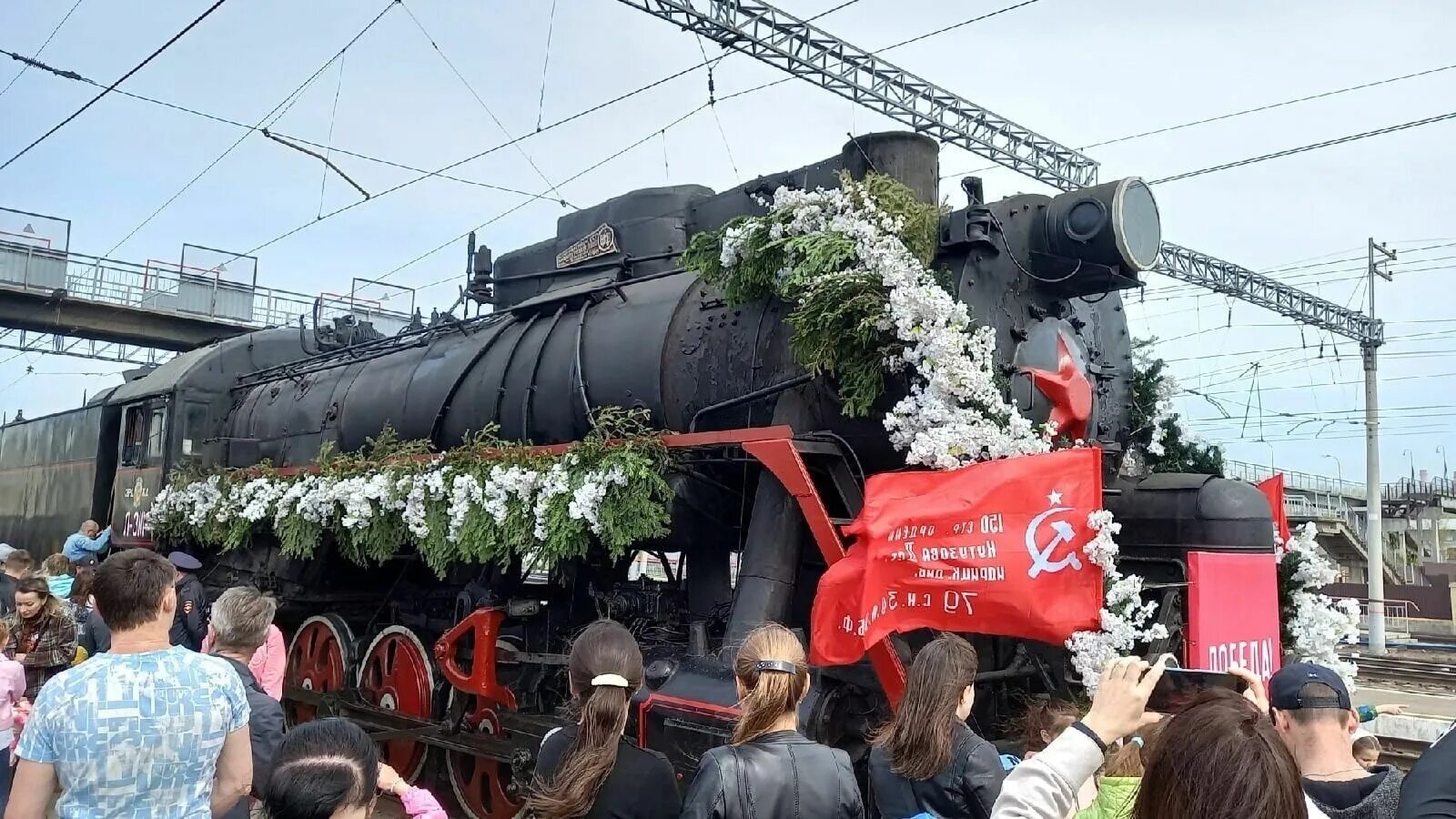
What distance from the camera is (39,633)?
506cm

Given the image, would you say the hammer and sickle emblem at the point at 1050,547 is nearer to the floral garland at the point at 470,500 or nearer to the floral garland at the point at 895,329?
the floral garland at the point at 895,329

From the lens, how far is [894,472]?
4.18 m

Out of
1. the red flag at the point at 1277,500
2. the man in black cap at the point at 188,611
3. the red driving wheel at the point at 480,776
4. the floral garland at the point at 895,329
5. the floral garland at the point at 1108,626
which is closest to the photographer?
the floral garland at the point at 1108,626

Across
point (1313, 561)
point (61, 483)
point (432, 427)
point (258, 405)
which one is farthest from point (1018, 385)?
point (61, 483)

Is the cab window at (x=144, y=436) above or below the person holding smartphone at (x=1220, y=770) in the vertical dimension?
above

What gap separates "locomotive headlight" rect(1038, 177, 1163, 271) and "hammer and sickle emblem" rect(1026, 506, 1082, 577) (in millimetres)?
1397

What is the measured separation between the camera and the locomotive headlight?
14.5 ft

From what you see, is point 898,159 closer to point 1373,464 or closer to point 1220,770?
point 1220,770

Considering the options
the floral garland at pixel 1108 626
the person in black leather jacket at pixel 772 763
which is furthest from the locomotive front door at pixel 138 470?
the person in black leather jacket at pixel 772 763

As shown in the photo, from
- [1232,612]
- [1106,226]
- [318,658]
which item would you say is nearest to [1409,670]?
[1232,612]

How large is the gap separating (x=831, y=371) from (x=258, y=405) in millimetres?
7432

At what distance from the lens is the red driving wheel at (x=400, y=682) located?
6.91m

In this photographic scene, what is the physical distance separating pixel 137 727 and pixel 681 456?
2.91 meters

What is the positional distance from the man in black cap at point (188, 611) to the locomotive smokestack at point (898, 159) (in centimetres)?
447
